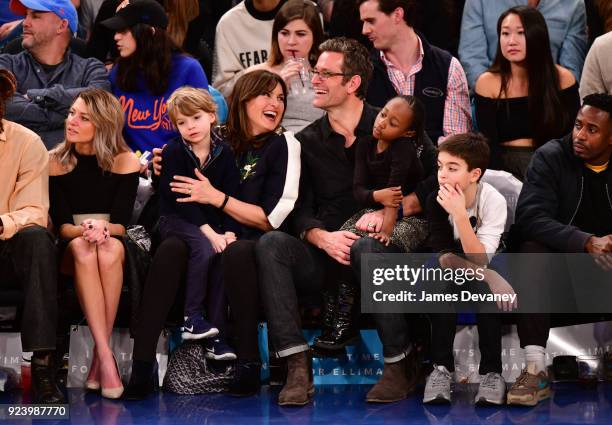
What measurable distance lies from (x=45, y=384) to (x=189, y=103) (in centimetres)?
142

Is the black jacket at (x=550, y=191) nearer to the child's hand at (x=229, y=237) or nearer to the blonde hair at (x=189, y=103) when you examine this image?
the child's hand at (x=229, y=237)

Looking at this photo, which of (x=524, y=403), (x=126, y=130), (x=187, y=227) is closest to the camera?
(x=524, y=403)

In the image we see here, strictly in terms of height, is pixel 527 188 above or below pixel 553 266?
above

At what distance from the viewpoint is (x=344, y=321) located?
519 cm

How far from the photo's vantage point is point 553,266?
501 cm

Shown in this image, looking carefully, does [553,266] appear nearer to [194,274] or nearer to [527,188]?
[527,188]

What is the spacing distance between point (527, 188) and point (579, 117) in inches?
15.6

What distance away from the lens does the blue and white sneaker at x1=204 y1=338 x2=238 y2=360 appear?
16.5ft

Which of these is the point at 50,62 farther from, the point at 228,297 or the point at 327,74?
the point at 228,297

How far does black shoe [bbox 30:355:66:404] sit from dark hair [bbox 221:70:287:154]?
1.37m

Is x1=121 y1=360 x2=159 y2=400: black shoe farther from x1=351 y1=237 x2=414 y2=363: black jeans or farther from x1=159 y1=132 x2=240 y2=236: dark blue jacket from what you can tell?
x1=351 y1=237 x2=414 y2=363: black jeans

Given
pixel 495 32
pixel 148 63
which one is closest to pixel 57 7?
pixel 148 63

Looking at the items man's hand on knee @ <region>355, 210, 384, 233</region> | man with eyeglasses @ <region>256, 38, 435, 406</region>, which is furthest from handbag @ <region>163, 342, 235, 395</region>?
man's hand on knee @ <region>355, 210, 384, 233</region>

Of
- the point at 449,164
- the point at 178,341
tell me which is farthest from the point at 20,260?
the point at 449,164
